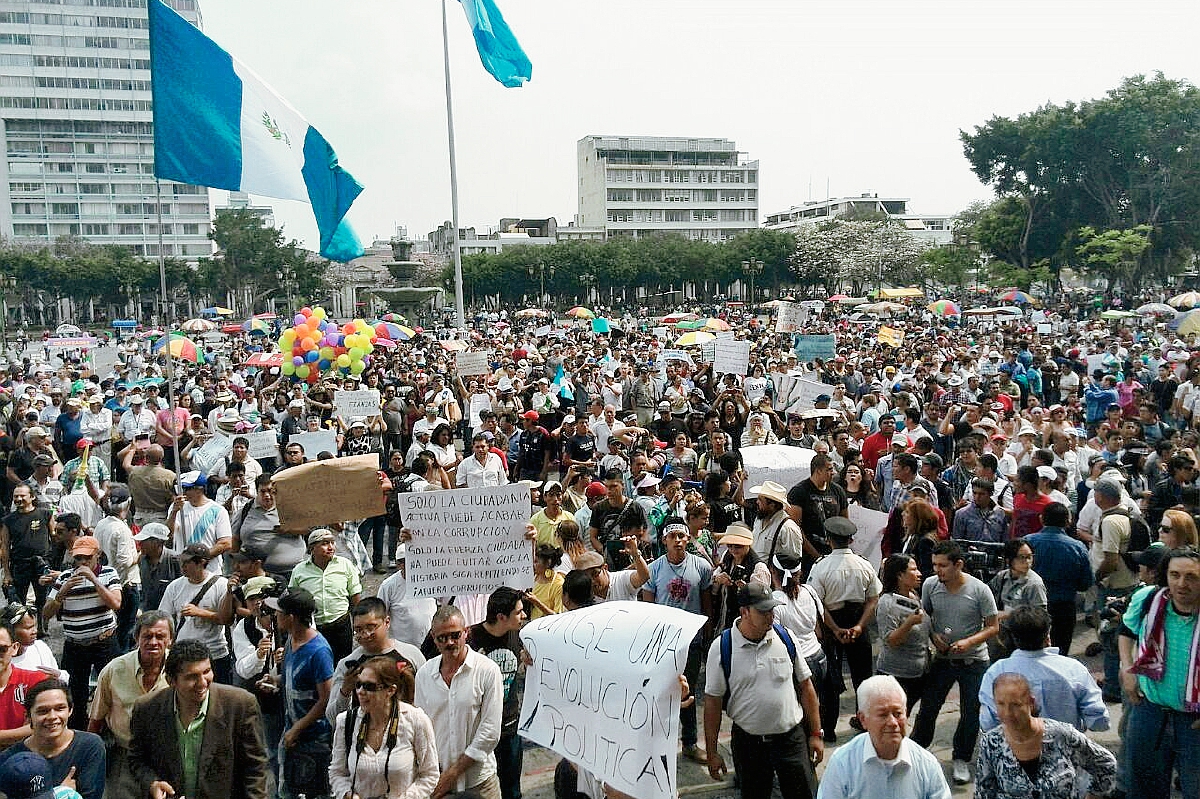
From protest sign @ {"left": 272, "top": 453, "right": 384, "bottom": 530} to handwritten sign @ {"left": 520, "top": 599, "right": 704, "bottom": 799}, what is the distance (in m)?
3.00

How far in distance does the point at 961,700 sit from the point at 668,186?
118 m

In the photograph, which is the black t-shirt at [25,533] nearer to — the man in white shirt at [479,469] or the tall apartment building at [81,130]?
the man in white shirt at [479,469]

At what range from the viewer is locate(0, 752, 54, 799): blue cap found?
11.9 ft

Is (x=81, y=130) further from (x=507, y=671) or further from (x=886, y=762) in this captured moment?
(x=886, y=762)

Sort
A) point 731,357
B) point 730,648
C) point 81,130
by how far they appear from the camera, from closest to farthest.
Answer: point 730,648 → point 731,357 → point 81,130

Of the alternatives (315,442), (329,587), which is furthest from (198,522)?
(315,442)

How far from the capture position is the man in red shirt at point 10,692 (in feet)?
15.8

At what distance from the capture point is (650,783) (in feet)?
12.8

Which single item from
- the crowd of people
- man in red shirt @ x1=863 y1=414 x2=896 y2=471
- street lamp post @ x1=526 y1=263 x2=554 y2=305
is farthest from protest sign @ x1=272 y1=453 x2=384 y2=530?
street lamp post @ x1=526 y1=263 x2=554 y2=305

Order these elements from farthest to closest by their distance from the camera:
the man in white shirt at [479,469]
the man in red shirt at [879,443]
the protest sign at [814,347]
Result: the protest sign at [814,347], the man in red shirt at [879,443], the man in white shirt at [479,469]

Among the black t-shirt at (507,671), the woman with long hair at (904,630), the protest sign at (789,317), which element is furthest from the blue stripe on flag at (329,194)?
the protest sign at (789,317)

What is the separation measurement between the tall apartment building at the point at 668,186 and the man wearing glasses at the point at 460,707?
115646mm

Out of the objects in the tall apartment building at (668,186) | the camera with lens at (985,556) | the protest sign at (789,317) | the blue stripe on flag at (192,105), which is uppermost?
the tall apartment building at (668,186)

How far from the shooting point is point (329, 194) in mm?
9914
